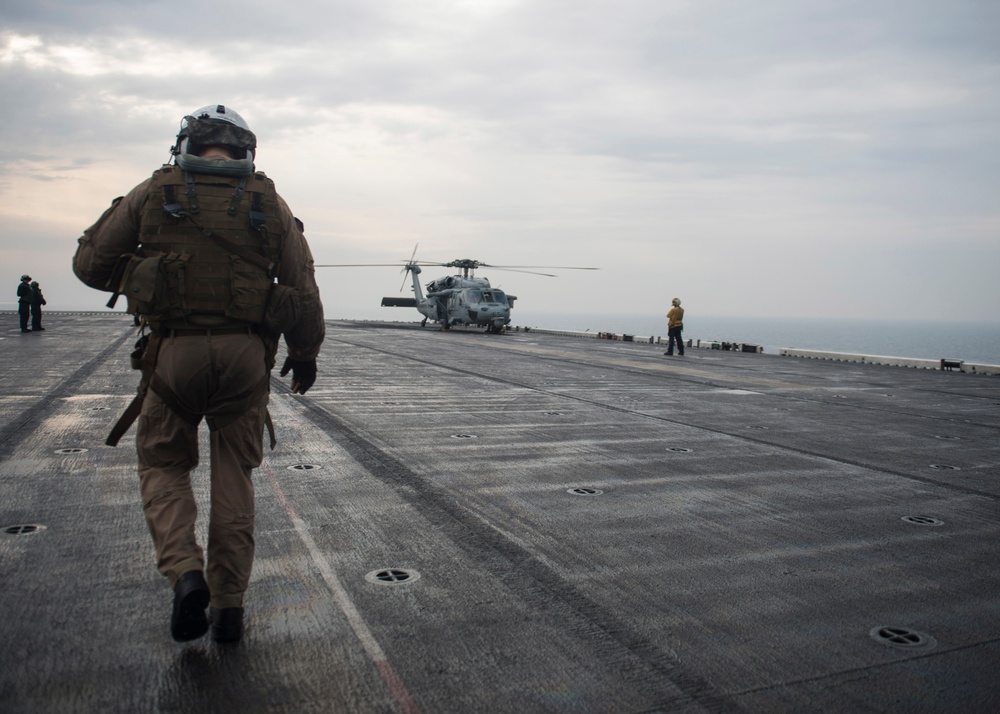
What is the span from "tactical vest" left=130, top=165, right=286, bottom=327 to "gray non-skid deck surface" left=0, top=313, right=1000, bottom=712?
1378 millimetres

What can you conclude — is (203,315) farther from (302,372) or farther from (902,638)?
(902,638)

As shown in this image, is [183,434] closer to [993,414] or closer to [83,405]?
[83,405]

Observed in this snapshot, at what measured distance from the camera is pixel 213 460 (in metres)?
3.42

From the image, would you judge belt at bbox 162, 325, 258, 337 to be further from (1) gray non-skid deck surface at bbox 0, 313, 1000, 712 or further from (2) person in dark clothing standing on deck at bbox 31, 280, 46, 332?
(2) person in dark clothing standing on deck at bbox 31, 280, 46, 332

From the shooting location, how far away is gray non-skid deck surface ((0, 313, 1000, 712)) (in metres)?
2.94

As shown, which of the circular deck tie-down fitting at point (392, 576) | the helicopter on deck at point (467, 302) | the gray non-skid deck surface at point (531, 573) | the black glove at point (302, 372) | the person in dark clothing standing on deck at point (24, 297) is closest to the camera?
the gray non-skid deck surface at point (531, 573)

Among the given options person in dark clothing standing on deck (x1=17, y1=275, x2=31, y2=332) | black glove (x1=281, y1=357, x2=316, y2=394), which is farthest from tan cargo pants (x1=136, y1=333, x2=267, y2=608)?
person in dark clothing standing on deck (x1=17, y1=275, x2=31, y2=332)

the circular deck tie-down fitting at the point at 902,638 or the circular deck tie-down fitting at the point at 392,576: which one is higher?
the circular deck tie-down fitting at the point at 902,638

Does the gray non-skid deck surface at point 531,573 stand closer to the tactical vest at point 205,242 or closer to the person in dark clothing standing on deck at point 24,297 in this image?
the tactical vest at point 205,242

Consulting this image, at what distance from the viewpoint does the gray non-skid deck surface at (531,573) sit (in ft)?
9.63

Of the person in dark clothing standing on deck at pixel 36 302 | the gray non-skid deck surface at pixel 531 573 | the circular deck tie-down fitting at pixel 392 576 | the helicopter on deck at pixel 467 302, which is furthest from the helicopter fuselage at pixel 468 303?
the circular deck tie-down fitting at pixel 392 576

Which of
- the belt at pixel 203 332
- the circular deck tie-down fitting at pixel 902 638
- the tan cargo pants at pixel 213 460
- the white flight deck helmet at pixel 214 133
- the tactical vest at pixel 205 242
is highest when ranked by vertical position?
the white flight deck helmet at pixel 214 133

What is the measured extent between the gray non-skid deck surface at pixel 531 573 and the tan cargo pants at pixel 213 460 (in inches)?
12.9

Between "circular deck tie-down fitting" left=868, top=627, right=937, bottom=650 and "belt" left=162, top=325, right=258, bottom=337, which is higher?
"belt" left=162, top=325, right=258, bottom=337
